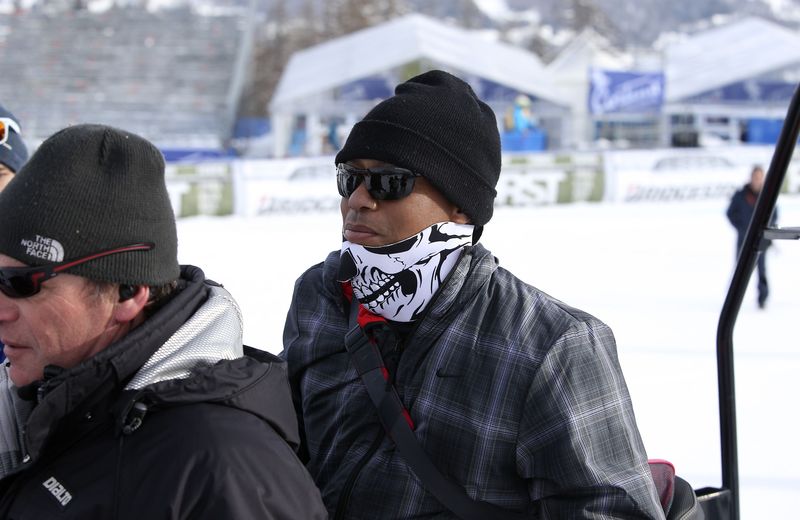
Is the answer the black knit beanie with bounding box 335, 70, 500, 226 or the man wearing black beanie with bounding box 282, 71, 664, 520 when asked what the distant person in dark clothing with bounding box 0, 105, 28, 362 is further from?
the black knit beanie with bounding box 335, 70, 500, 226

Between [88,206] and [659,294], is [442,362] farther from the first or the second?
[659,294]

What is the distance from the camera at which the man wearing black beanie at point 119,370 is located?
1275 mm

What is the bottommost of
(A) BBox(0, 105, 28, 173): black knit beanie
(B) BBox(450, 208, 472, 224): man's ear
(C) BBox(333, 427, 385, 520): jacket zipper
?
(C) BBox(333, 427, 385, 520): jacket zipper

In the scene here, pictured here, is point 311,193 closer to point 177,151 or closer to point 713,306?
point 177,151

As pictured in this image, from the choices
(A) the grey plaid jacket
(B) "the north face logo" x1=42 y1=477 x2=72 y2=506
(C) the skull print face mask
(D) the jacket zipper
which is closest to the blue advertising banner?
(C) the skull print face mask

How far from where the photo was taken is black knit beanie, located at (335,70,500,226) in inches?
79.4

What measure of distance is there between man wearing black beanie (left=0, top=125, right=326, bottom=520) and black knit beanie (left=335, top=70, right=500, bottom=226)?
67cm

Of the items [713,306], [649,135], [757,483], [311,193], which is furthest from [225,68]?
[757,483]

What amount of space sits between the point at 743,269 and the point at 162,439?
1601mm

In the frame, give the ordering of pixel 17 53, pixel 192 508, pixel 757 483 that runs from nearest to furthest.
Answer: pixel 192 508 → pixel 757 483 → pixel 17 53

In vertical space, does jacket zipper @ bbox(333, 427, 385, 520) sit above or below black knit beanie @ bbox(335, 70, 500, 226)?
below

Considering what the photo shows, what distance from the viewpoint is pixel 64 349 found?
1.44 meters

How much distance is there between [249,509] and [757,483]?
11.9ft

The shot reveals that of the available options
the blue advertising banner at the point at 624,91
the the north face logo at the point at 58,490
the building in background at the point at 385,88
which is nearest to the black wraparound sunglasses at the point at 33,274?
the the north face logo at the point at 58,490
